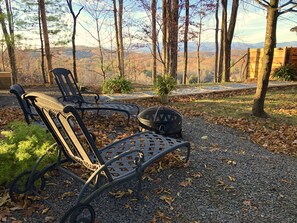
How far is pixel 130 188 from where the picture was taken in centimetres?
256

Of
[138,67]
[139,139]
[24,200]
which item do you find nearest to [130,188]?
[139,139]

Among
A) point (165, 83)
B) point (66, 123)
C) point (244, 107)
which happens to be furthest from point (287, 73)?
point (66, 123)

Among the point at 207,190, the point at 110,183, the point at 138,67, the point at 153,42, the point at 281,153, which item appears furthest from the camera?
the point at 138,67

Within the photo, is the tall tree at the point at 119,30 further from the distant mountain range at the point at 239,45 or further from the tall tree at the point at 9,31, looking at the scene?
the tall tree at the point at 9,31

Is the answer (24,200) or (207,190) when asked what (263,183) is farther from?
(24,200)

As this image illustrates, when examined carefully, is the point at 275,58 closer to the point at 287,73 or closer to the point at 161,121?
the point at 287,73

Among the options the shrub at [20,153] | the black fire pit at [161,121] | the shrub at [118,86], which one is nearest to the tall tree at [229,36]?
the shrub at [118,86]

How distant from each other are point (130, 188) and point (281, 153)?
2.49 meters

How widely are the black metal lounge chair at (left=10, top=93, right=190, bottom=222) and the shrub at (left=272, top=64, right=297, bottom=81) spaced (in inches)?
415

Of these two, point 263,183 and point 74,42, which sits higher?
point 74,42

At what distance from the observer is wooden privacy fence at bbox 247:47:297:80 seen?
459 inches

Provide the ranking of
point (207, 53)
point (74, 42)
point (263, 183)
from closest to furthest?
point (263, 183)
point (74, 42)
point (207, 53)

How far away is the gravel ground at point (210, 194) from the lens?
2154 millimetres

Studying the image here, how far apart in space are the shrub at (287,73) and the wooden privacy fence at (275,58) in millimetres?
341
